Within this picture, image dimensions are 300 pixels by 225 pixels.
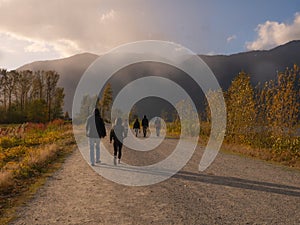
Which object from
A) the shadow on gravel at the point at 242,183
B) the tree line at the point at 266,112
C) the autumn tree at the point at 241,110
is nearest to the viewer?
the shadow on gravel at the point at 242,183

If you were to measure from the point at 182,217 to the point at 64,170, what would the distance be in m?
6.85

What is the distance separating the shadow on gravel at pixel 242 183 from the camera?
8.97 meters

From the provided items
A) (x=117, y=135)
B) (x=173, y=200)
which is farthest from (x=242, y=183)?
(x=117, y=135)

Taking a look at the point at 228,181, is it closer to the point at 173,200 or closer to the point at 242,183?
the point at 242,183

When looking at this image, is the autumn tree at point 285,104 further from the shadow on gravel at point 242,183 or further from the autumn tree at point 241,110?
the shadow on gravel at point 242,183

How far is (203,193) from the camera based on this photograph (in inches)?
329

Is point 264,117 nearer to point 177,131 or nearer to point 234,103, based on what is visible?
point 234,103

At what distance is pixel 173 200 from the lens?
7.59m

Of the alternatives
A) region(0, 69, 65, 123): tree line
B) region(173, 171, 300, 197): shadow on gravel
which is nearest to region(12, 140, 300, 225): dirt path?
region(173, 171, 300, 197): shadow on gravel

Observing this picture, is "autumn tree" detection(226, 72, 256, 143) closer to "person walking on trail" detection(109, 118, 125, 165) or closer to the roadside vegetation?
the roadside vegetation

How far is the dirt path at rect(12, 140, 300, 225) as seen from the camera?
625cm

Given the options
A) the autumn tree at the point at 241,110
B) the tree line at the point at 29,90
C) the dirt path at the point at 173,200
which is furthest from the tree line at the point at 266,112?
the tree line at the point at 29,90

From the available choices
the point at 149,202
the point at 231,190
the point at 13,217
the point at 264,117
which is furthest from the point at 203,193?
the point at 264,117

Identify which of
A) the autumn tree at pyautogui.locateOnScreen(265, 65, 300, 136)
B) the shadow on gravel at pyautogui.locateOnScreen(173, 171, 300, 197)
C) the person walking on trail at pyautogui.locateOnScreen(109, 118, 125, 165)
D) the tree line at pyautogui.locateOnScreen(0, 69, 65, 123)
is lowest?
the shadow on gravel at pyautogui.locateOnScreen(173, 171, 300, 197)
